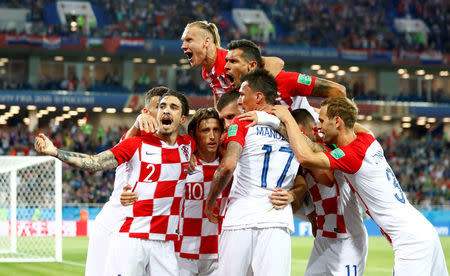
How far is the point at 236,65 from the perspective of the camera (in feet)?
21.2

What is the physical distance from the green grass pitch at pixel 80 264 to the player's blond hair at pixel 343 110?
7.94m

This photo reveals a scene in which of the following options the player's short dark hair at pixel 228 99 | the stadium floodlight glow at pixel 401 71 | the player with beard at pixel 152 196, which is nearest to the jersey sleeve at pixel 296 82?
the player's short dark hair at pixel 228 99

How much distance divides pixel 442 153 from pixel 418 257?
33.9 metres

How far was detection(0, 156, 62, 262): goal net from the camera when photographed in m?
15.4

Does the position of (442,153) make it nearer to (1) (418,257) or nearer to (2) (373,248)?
(2) (373,248)

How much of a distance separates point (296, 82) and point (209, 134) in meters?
1.05

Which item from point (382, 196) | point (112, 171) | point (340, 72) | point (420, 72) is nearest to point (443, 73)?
point (420, 72)

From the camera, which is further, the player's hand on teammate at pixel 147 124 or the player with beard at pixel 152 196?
the player's hand on teammate at pixel 147 124

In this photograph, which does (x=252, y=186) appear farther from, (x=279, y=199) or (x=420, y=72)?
(x=420, y=72)

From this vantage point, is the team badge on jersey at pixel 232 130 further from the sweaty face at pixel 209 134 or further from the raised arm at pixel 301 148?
the sweaty face at pixel 209 134

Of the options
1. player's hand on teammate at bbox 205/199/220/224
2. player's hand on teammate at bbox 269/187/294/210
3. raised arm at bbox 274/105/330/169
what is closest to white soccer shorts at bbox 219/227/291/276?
player's hand on teammate at bbox 269/187/294/210

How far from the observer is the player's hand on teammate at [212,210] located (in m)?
5.77

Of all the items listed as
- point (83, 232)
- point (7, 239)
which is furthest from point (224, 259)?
point (83, 232)

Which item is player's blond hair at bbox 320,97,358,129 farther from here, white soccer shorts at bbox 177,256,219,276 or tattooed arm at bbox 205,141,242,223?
white soccer shorts at bbox 177,256,219,276
